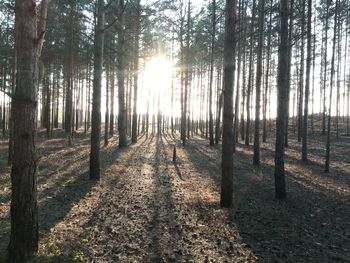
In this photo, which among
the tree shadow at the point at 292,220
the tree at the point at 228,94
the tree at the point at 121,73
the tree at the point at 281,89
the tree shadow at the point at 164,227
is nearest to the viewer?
the tree shadow at the point at 164,227

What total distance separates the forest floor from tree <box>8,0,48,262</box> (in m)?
0.47

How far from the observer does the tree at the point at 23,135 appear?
15.1ft

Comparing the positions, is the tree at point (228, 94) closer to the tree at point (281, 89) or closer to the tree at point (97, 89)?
the tree at point (281, 89)

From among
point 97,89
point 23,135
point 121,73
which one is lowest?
point 23,135

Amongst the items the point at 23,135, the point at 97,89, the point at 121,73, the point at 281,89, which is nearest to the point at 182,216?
the point at 23,135

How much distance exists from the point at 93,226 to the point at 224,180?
3654 mm

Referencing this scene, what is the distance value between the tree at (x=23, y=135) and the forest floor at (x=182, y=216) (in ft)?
1.54

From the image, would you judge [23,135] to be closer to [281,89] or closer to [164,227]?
[164,227]

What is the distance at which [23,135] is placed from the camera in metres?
4.61

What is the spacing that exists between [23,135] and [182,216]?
4.36 m

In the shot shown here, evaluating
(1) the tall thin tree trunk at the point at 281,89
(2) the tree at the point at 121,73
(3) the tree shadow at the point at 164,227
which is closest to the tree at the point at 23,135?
(3) the tree shadow at the point at 164,227

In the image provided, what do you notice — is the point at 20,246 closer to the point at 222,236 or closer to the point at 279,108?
the point at 222,236

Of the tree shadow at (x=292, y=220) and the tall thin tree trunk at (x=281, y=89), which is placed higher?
the tall thin tree trunk at (x=281, y=89)

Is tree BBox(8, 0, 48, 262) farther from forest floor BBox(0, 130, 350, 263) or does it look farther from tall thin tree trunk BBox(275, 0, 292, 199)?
tall thin tree trunk BBox(275, 0, 292, 199)
